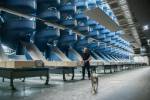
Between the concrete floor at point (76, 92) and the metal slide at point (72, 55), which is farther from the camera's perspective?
the metal slide at point (72, 55)

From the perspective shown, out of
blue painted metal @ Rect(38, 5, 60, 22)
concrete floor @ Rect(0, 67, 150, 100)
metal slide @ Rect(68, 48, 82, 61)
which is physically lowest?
concrete floor @ Rect(0, 67, 150, 100)

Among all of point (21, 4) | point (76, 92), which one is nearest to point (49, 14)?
point (21, 4)

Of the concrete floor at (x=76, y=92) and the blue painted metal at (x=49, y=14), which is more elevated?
the blue painted metal at (x=49, y=14)

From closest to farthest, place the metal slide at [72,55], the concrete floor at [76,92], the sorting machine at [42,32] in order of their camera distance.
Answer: the concrete floor at [76,92] → the sorting machine at [42,32] → the metal slide at [72,55]

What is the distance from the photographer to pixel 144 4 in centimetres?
1264

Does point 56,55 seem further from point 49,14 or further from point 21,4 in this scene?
point 21,4

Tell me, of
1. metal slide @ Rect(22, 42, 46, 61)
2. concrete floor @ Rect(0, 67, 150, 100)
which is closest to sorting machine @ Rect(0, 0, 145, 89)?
metal slide @ Rect(22, 42, 46, 61)

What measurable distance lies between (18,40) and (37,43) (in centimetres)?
385

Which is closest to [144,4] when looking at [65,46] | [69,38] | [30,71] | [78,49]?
[30,71]

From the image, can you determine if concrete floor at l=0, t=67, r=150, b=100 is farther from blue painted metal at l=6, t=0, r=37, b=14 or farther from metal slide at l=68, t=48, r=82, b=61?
metal slide at l=68, t=48, r=82, b=61

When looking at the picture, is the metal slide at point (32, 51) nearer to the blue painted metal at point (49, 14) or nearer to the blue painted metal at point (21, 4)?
the blue painted metal at point (49, 14)

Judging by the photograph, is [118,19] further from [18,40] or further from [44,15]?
[18,40]

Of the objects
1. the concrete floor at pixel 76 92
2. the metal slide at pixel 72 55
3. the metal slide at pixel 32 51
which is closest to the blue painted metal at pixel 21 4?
the metal slide at pixel 32 51

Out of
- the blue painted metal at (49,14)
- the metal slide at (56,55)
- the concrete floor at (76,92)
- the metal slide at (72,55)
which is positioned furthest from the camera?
the metal slide at (72,55)
